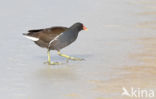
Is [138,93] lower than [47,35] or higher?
lower

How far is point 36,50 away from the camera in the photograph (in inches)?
582

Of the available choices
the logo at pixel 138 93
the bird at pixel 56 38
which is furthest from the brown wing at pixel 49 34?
the logo at pixel 138 93

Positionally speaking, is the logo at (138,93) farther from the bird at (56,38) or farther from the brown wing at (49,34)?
the brown wing at (49,34)

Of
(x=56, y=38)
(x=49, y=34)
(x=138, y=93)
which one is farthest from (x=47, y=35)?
(x=138, y=93)

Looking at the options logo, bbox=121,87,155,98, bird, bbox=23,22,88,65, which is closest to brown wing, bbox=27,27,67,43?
bird, bbox=23,22,88,65

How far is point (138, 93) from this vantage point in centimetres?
1097

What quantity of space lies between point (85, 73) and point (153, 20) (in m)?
5.53

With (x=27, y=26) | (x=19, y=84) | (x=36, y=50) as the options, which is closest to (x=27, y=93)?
(x=19, y=84)

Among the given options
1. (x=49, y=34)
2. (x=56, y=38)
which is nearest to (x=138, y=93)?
(x=56, y=38)

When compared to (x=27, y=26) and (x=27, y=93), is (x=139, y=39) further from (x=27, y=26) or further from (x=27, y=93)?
(x=27, y=93)

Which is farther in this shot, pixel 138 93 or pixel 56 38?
pixel 56 38

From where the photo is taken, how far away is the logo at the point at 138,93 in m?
10.8

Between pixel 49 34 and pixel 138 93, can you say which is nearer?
pixel 138 93

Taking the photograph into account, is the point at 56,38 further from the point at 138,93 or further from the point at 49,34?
the point at 138,93
